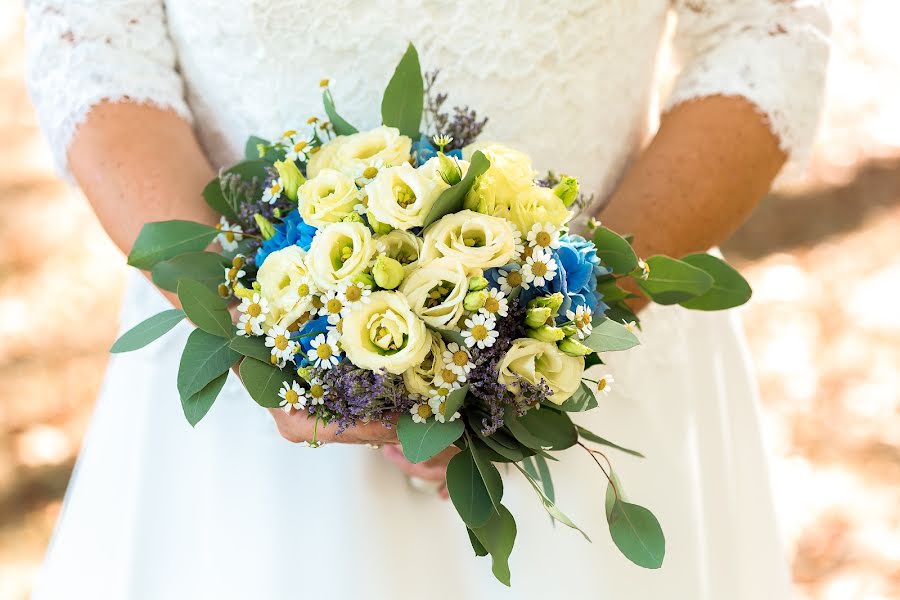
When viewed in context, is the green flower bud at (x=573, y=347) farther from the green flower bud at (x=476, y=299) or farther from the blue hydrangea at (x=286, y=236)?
the blue hydrangea at (x=286, y=236)

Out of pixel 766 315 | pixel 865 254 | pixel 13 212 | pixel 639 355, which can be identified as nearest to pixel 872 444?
pixel 766 315

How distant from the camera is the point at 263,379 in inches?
30.5

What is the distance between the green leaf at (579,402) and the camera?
79cm

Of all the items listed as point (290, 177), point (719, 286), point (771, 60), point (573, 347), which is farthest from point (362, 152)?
point (771, 60)

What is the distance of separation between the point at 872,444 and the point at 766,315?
1.69ft

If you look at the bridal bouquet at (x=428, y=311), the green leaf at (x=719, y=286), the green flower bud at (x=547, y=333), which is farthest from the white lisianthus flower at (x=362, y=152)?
the green leaf at (x=719, y=286)

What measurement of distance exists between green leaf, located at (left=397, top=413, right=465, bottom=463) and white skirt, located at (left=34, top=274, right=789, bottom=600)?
26 centimetres

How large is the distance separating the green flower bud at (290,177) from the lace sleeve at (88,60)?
32 centimetres

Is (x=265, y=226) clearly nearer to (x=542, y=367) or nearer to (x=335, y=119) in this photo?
(x=335, y=119)

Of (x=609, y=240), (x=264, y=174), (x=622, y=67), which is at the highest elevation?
(x=622, y=67)

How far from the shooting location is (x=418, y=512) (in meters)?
1.03

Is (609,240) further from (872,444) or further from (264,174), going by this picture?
(872,444)

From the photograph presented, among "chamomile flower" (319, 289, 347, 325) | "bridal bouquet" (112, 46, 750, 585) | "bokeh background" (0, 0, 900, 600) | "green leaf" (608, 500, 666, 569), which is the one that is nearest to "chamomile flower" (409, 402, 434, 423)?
"bridal bouquet" (112, 46, 750, 585)

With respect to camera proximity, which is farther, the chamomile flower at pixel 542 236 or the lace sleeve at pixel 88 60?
the lace sleeve at pixel 88 60
